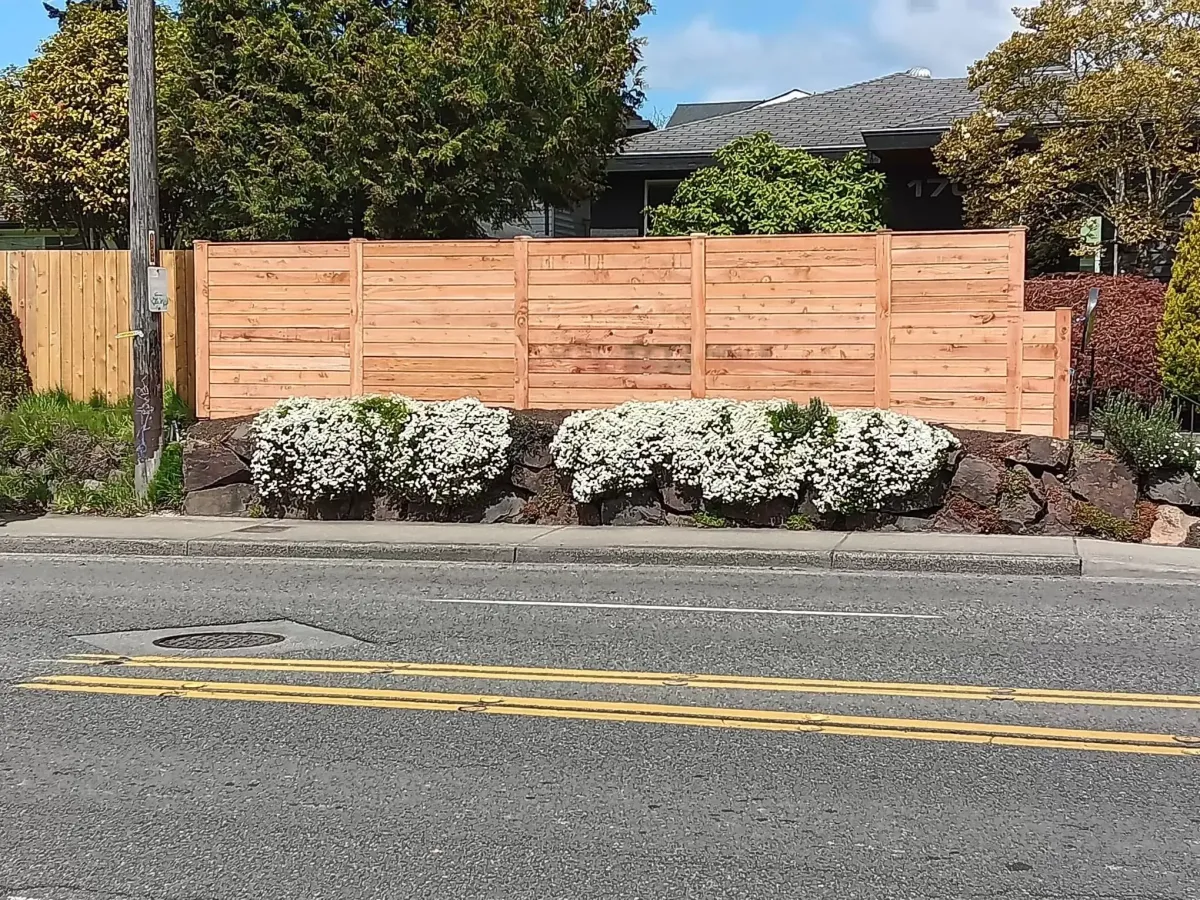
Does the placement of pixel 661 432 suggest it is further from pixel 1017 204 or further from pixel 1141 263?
A: pixel 1141 263

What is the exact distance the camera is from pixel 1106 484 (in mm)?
11812

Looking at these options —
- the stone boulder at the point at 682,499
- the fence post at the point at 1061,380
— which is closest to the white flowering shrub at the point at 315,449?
the stone boulder at the point at 682,499

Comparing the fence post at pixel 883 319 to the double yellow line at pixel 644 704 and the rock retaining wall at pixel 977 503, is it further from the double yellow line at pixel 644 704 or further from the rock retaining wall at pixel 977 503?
the double yellow line at pixel 644 704

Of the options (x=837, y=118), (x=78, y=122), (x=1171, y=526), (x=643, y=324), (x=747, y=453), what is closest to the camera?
(x=1171, y=526)

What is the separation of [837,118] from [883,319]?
11.7 m

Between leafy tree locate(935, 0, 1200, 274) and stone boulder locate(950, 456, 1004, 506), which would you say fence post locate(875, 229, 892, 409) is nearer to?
stone boulder locate(950, 456, 1004, 506)

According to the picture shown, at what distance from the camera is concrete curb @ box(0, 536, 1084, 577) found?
34.4ft

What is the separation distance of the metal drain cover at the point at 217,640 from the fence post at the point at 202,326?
6768 millimetres

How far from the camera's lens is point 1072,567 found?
10305mm

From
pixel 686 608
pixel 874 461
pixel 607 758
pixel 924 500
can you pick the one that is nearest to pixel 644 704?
pixel 607 758

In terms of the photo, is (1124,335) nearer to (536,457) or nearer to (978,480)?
(978,480)

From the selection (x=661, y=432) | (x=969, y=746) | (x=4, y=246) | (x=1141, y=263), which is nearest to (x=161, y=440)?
(x=661, y=432)

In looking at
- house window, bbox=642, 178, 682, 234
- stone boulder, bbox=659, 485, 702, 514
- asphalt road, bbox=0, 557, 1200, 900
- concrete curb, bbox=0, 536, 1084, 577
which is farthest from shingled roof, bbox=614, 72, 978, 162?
asphalt road, bbox=0, 557, 1200, 900

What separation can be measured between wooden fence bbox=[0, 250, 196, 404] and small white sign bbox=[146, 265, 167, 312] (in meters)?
2.05
